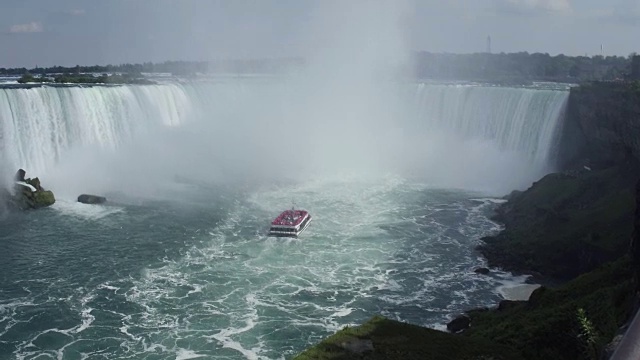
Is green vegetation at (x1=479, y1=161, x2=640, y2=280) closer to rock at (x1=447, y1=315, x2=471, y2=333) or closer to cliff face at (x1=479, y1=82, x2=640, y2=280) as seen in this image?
cliff face at (x1=479, y1=82, x2=640, y2=280)

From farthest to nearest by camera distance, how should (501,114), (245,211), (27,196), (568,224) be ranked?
(501,114), (245,211), (27,196), (568,224)

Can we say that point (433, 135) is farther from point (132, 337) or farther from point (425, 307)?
point (132, 337)

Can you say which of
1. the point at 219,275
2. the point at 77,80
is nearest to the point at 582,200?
the point at 219,275

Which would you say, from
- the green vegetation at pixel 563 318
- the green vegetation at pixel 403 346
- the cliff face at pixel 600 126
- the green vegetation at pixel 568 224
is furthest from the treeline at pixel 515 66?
A: the green vegetation at pixel 403 346

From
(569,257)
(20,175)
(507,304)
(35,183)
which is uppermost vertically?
(20,175)

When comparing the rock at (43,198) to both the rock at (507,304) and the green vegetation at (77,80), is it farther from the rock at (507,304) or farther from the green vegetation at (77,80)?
the rock at (507,304)

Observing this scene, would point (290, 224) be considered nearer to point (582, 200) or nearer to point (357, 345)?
point (357, 345)

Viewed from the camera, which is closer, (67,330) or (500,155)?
(67,330)

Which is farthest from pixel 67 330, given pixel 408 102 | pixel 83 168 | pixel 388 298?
pixel 408 102
